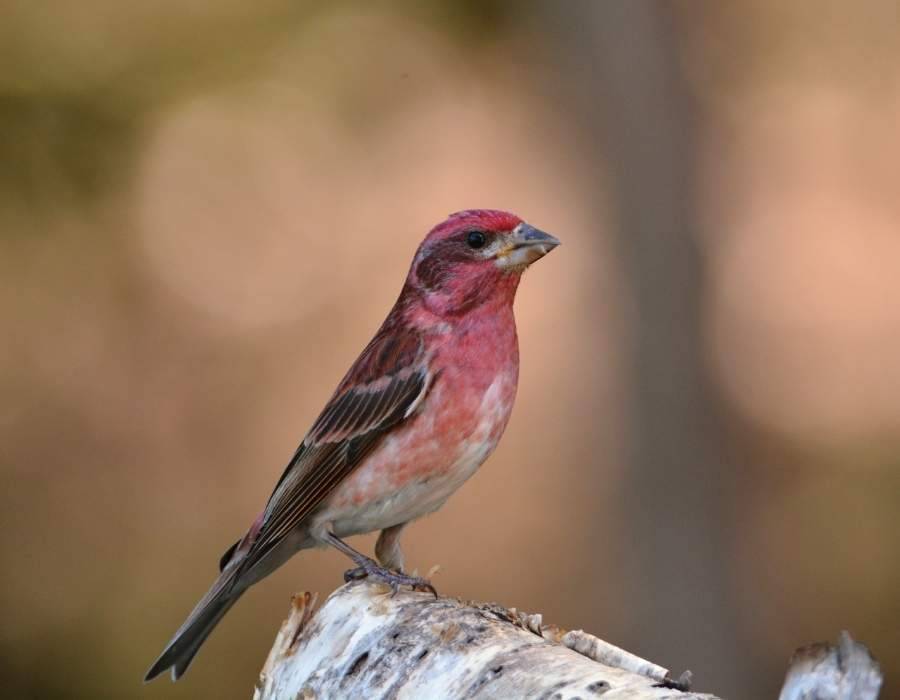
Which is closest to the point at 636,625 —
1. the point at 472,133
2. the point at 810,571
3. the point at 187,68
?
the point at 810,571

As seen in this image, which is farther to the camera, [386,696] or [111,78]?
[111,78]

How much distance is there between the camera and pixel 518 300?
11336 millimetres

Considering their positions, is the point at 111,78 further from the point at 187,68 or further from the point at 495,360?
the point at 495,360

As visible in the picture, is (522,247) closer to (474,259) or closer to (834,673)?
(474,259)

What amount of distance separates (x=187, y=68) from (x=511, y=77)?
254 centimetres

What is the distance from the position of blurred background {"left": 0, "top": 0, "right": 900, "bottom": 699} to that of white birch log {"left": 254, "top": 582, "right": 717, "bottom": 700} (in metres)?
5.28

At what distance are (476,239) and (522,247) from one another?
0.61 ft

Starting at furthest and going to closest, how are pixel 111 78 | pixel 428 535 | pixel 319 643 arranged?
pixel 428 535 → pixel 111 78 → pixel 319 643

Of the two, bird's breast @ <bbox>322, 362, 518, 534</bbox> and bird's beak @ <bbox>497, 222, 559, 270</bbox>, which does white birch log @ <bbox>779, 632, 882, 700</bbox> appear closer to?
bird's breast @ <bbox>322, 362, 518, 534</bbox>

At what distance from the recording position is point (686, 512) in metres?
9.60

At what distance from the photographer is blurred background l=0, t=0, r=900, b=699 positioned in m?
10.0

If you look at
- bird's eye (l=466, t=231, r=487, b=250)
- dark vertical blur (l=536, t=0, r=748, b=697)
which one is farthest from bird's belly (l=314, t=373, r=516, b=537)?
dark vertical blur (l=536, t=0, r=748, b=697)

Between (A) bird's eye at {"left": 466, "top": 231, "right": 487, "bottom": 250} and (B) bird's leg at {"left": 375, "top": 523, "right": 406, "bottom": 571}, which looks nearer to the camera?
(A) bird's eye at {"left": 466, "top": 231, "right": 487, "bottom": 250}

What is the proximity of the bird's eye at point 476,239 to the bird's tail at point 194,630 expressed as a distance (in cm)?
148
